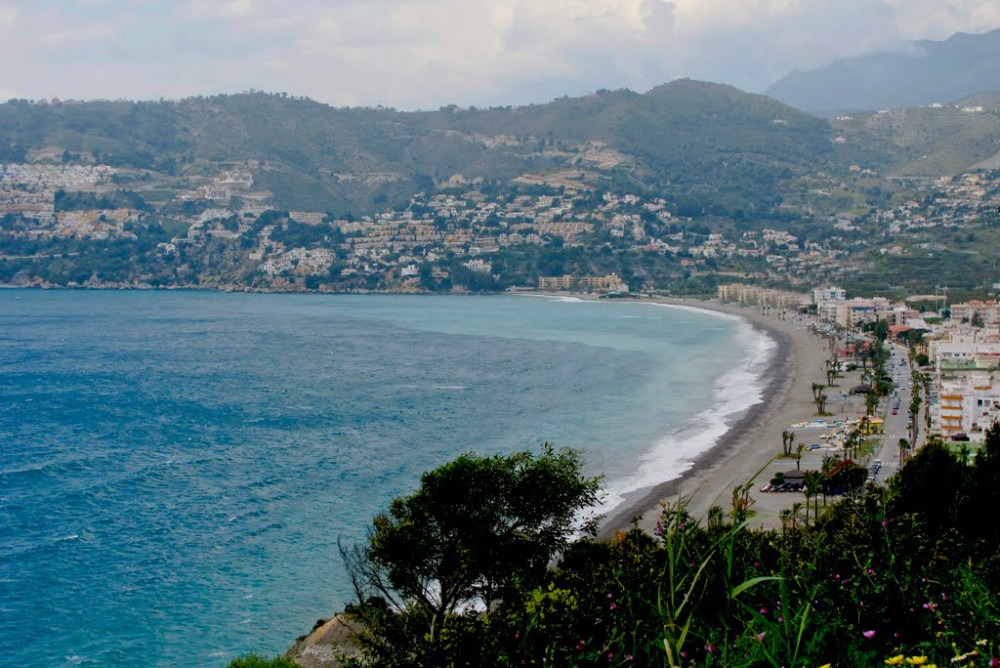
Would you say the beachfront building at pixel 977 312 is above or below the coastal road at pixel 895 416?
above

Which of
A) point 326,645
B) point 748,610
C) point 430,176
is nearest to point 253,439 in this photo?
point 326,645

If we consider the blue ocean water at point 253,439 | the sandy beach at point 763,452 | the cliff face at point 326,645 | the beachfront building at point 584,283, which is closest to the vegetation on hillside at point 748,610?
the sandy beach at point 763,452

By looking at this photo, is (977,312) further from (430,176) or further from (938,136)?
(430,176)

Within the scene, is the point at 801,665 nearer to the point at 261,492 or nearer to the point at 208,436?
the point at 261,492

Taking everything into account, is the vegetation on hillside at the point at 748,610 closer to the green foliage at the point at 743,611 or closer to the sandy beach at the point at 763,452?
the green foliage at the point at 743,611

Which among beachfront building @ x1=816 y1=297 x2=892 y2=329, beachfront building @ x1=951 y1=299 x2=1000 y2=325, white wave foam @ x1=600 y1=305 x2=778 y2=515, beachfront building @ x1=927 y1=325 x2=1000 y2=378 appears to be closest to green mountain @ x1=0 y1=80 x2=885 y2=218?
beachfront building @ x1=816 y1=297 x2=892 y2=329

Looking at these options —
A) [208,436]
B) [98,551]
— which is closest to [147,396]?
[208,436]

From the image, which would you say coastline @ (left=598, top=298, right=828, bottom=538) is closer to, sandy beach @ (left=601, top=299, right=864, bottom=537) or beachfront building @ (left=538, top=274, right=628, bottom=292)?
sandy beach @ (left=601, top=299, right=864, bottom=537)
